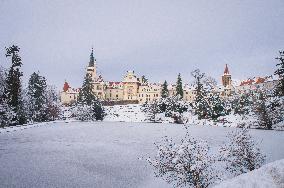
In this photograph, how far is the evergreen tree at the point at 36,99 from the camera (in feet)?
205

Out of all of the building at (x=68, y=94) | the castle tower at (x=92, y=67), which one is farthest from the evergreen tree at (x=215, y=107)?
the building at (x=68, y=94)

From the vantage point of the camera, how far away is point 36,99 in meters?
64.5

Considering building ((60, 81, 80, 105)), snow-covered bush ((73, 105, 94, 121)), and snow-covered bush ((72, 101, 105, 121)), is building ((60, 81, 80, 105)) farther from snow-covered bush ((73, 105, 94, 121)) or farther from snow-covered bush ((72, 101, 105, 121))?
snow-covered bush ((73, 105, 94, 121))

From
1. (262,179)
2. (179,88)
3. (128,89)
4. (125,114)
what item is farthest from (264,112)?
(128,89)

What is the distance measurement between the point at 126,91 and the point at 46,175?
9584cm

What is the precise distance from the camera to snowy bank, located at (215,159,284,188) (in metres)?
7.03

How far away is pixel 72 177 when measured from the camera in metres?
18.1

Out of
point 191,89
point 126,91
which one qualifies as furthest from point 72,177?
point 191,89

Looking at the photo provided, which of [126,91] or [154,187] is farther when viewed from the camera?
[126,91]

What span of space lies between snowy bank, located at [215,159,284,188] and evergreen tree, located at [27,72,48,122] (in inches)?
2352

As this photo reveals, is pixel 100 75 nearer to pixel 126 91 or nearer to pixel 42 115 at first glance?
pixel 126 91

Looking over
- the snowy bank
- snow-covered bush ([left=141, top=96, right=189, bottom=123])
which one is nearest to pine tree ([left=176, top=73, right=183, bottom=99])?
snow-covered bush ([left=141, top=96, right=189, bottom=123])

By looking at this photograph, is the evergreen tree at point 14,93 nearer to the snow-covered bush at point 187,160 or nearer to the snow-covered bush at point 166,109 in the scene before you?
the snow-covered bush at point 166,109

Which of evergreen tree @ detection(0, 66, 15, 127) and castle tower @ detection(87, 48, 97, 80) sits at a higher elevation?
castle tower @ detection(87, 48, 97, 80)
